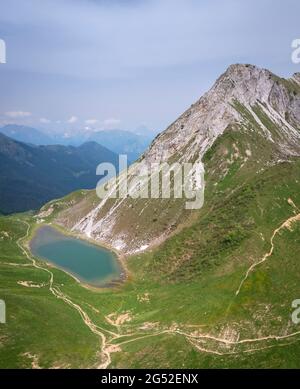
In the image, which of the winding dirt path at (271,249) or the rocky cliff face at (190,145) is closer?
the winding dirt path at (271,249)

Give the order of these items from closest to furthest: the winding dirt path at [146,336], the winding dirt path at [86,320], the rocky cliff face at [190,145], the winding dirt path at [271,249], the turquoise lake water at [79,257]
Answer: the winding dirt path at [86,320] → the winding dirt path at [146,336] → the winding dirt path at [271,249] → the turquoise lake water at [79,257] → the rocky cliff face at [190,145]

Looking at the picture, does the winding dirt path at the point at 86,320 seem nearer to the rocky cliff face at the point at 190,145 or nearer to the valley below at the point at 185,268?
the valley below at the point at 185,268

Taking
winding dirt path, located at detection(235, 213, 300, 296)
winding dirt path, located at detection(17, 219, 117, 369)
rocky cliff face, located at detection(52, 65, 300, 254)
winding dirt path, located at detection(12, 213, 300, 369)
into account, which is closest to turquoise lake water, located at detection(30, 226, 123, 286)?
rocky cliff face, located at detection(52, 65, 300, 254)

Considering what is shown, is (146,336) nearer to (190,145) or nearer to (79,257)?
(79,257)

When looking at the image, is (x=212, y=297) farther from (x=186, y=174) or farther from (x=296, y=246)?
(x=186, y=174)

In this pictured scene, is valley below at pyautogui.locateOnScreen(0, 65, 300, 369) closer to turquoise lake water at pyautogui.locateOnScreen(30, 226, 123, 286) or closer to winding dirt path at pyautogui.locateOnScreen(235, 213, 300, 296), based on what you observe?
winding dirt path at pyautogui.locateOnScreen(235, 213, 300, 296)

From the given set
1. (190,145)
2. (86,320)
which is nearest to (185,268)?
(86,320)

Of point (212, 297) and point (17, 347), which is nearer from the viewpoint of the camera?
point (17, 347)

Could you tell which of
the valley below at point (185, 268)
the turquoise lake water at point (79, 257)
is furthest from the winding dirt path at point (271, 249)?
the turquoise lake water at point (79, 257)

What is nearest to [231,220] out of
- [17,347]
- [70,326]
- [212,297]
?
A: [212,297]
